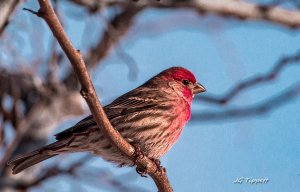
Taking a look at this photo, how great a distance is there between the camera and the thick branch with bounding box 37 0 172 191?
362 centimetres

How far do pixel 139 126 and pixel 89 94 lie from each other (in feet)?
6.15

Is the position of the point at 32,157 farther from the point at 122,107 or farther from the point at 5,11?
the point at 5,11

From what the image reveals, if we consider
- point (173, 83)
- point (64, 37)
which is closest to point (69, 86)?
point (173, 83)

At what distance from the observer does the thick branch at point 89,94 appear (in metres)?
3.62

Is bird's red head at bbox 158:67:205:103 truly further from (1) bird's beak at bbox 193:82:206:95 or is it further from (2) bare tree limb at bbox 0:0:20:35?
(2) bare tree limb at bbox 0:0:20:35

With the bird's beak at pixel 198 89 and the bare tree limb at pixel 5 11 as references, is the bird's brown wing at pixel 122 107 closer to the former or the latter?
the bird's beak at pixel 198 89

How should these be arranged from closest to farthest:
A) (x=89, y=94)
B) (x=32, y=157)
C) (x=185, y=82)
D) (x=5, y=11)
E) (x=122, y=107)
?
(x=89, y=94)
(x=5, y=11)
(x=32, y=157)
(x=122, y=107)
(x=185, y=82)

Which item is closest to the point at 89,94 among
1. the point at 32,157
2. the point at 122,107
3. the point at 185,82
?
the point at 32,157

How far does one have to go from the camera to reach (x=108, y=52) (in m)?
9.51

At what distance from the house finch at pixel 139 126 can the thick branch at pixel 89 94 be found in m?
0.25

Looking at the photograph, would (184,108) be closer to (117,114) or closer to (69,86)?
(117,114)

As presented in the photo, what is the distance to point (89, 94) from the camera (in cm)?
402

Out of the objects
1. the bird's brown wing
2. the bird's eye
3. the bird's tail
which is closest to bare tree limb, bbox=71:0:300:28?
the bird's eye

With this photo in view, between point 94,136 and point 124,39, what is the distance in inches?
165
